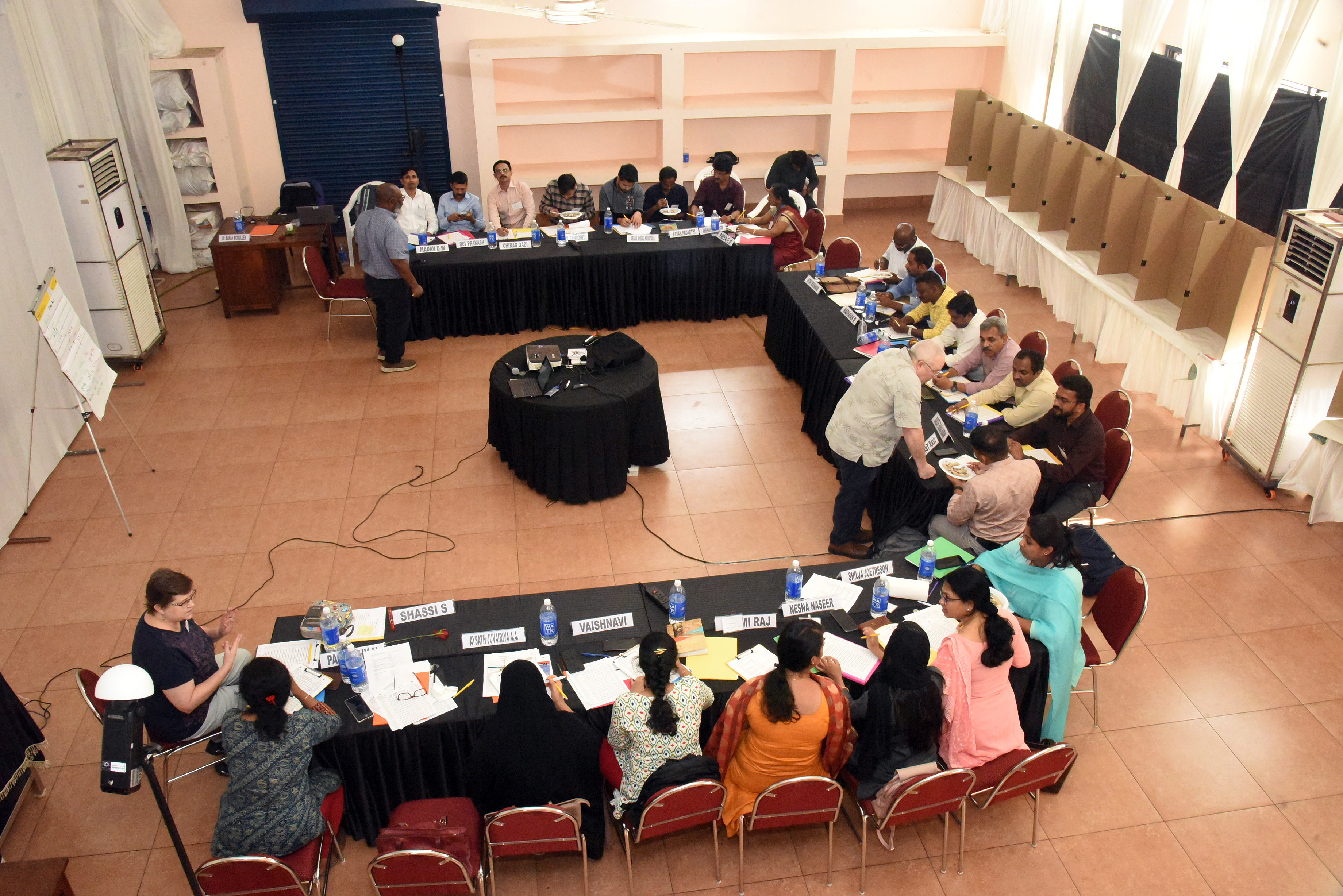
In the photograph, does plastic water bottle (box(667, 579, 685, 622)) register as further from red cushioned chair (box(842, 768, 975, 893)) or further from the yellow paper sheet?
red cushioned chair (box(842, 768, 975, 893))

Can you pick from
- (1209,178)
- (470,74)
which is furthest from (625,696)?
(470,74)

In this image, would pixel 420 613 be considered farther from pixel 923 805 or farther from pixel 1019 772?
pixel 1019 772

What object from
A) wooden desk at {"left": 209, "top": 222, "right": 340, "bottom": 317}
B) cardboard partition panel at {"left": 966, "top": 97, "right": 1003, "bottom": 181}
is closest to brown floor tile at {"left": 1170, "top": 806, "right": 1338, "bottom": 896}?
cardboard partition panel at {"left": 966, "top": 97, "right": 1003, "bottom": 181}

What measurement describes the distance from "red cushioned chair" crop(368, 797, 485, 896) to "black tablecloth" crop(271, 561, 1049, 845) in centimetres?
17

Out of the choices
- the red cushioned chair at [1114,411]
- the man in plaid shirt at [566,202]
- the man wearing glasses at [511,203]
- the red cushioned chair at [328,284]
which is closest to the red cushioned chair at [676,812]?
the red cushioned chair at [1114,411]

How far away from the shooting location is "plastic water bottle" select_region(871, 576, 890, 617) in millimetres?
4312

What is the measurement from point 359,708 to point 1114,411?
4647mm

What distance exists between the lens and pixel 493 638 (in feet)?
13.8

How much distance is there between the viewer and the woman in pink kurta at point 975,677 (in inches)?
145

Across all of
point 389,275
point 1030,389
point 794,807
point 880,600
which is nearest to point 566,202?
point 389,275

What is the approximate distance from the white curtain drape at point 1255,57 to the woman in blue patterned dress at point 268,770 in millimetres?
7024

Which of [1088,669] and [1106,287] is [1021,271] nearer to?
[1106,287]

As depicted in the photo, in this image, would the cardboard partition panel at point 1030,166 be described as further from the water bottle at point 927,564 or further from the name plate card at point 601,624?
the name plate card at point 601,624

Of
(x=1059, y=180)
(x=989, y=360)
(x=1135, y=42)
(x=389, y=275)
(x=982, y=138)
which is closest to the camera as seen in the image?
(x=989, y=360)
